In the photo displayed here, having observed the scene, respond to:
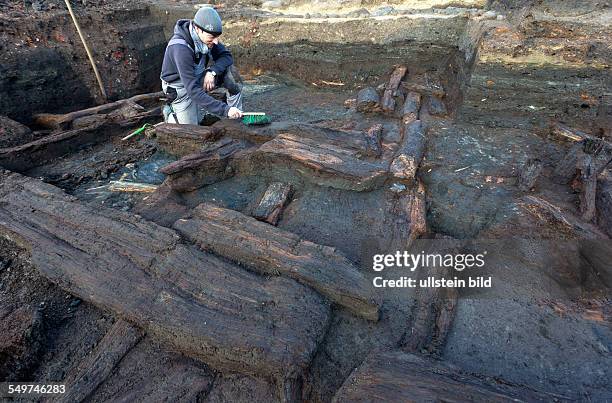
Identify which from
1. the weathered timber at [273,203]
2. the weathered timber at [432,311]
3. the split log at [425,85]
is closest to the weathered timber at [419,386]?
the weathered timber at [432,311]

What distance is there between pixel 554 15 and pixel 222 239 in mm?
6359

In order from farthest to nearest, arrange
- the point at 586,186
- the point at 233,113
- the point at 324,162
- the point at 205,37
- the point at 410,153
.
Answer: the point at 233,113 < the point at 205,37 < the point at 410,153 < the point at 324,162 < the point at 586,186

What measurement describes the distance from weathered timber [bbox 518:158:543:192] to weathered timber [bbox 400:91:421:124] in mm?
2005

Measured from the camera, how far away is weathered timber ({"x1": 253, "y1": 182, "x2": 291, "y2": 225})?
3.52m

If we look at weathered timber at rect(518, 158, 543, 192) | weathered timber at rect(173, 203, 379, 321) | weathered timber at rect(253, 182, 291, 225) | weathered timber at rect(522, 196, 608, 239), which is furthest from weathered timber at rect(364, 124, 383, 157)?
weathered timber at rect(173, 203, 379, 321)

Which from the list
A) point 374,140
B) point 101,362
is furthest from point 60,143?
point 374,140

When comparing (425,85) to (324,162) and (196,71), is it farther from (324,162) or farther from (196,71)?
(196,71)

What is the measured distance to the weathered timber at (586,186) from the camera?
3.41m

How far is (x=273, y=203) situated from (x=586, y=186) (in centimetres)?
355

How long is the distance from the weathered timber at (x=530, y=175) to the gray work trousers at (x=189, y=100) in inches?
179

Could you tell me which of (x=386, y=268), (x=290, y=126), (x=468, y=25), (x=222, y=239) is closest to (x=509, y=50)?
(x=468, y=25)

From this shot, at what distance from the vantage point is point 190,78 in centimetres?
455

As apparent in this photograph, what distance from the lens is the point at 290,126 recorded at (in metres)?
4.85

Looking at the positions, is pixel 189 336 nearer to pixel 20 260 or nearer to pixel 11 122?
pixel 20 260
